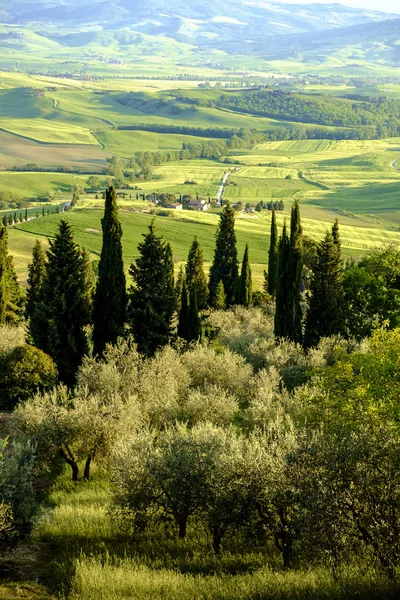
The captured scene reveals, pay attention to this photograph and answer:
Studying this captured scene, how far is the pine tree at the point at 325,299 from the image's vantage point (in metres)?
54.7

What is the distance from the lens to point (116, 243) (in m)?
48.5

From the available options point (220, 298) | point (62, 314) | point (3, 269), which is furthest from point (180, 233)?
point (62, 314)

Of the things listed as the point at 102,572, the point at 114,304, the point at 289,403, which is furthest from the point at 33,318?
the point at 102,572

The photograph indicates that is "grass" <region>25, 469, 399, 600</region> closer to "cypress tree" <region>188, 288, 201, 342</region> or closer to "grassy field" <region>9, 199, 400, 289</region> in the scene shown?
"cypress tree" <region>188, 288, 201, 342</region>

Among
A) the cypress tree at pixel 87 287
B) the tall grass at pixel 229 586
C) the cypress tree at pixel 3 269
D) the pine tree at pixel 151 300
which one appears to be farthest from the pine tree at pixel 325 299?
the tall grass at pixel 229 586

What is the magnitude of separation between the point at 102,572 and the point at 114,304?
27.7m

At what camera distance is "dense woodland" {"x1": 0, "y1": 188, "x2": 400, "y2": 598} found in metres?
21.0

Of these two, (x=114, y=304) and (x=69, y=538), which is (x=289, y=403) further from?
(x=114, y=304)

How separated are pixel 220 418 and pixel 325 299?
23188 mm

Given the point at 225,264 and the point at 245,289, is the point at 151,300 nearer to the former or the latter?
the point at 245,289

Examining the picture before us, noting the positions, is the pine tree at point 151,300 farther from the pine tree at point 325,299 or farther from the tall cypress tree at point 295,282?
the pine tree at point 325,299

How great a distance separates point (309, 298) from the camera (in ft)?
185

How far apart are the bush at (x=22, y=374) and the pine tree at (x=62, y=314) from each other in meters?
2.50

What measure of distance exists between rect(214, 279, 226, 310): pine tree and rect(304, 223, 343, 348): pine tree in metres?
28.7
